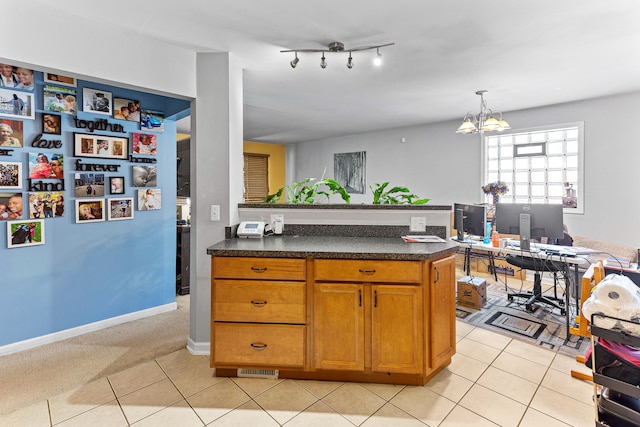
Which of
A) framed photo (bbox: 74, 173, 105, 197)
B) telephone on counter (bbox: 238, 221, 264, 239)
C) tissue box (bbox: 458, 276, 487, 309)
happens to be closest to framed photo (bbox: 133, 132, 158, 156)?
framed photo (bbox: 74, 173, 105, 197)

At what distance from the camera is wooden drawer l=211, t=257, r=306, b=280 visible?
2.06 metres

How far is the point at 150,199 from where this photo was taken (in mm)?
3295

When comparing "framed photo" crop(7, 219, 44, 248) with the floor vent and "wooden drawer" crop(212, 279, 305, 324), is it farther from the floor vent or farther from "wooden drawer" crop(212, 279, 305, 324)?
the floor vent

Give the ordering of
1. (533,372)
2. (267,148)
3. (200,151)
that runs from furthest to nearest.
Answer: (267,148) < (200,151) < (533,372)

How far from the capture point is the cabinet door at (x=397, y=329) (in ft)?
6.55

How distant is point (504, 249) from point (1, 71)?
448 centimetres

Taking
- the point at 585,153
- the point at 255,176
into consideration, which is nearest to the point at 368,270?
the point at 585,153

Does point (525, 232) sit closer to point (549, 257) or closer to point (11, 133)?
point (549, 257)

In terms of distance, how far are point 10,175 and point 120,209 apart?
0.80 metres

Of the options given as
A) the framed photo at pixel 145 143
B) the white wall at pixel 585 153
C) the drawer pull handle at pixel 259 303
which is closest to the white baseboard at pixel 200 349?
the drawer pull handle at pixel 259 303

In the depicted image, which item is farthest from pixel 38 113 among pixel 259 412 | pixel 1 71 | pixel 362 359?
pixel 362 359

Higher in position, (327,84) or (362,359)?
(327,84)

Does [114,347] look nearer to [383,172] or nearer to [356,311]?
[356,311]

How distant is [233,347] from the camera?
2.11 meters
